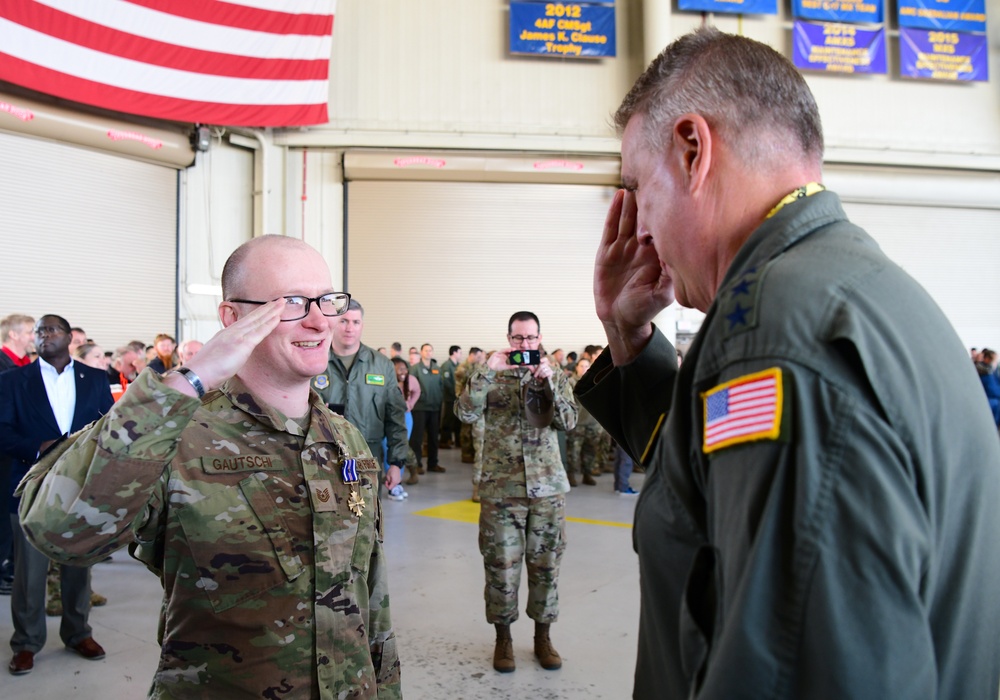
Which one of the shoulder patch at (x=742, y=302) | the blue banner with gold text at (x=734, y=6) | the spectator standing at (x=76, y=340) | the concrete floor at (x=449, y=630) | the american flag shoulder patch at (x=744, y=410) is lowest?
the concrete floor at (x=449, y=630)

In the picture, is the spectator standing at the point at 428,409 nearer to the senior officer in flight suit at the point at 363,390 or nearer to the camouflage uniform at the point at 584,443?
the camouflage uniform at the point at 584,443

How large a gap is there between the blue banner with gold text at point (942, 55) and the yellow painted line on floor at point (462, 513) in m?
10.4

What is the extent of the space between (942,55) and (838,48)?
2.03 m

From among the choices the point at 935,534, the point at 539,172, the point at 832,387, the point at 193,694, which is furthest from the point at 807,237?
the point at 539,172

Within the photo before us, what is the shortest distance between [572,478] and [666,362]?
29.3ft

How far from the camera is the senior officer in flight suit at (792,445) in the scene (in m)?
0.67

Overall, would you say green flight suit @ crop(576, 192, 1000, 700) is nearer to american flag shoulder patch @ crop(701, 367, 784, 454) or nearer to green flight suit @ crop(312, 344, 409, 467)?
american flag shoulder patch @ crop(701, 367, 784, 454)

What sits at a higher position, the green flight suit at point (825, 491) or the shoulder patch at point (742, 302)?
the shoulder patch at point (742, 302)

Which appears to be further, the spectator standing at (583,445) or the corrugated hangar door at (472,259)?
the corrugated hangar door at (472,259)

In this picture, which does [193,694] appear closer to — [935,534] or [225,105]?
[935,534]

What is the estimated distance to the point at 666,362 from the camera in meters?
1.50

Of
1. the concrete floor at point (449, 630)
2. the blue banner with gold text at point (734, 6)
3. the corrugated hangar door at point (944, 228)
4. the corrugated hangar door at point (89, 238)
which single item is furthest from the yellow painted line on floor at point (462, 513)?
Answer: the blue banner with gold text at point (734, 6)

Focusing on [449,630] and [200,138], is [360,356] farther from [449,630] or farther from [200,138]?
[200,138]

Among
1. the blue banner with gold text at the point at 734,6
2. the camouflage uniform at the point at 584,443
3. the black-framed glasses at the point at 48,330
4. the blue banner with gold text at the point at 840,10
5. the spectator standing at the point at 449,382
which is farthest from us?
the spectator standing at the point at 449,382
